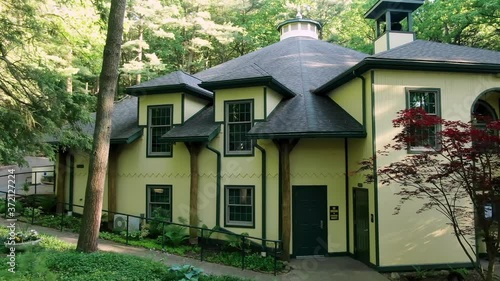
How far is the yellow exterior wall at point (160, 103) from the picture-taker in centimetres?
1355

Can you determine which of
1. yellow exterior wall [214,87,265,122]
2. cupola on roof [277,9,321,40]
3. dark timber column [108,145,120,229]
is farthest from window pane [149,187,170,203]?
cupola on roof [277,9,321,40]

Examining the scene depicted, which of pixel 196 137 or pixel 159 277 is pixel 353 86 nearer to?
pixel 196 137

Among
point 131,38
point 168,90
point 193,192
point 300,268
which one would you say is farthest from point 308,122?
point 131,38

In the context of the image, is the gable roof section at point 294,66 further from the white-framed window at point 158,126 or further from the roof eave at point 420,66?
the roof eave at point 420,66

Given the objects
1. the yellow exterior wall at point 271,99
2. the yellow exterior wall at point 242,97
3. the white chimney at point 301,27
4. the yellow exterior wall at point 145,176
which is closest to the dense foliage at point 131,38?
the yellow exterior wall at point 145,176

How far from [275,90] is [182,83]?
134 inches

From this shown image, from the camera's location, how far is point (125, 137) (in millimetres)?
13570

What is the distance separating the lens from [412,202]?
33.3ft

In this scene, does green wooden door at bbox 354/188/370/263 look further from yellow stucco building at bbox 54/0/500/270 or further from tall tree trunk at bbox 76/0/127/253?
tall tree trunk at bbox 76/0/127/253

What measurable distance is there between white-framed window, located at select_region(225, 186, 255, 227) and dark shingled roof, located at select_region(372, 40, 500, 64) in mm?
5797

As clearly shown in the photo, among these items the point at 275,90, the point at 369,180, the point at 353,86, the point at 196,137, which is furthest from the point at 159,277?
the point at 353,86

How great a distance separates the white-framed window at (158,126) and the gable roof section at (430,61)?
660cm

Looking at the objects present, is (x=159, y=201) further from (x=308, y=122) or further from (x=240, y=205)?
(x=308, y=122)

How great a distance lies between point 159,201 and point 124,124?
12.3ft
